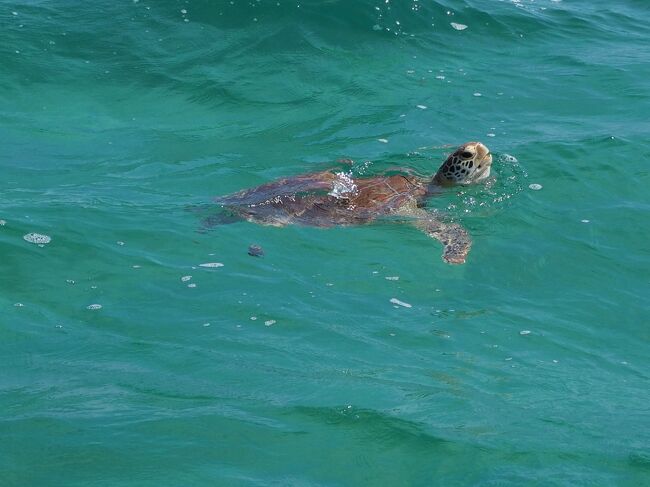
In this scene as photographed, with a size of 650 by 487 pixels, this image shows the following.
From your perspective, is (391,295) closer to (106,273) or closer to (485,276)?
(485,276)

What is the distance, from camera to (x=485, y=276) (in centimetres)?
733

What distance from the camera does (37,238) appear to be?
24.1 feet

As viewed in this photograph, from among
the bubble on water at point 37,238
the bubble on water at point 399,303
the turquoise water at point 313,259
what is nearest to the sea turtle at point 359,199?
the turquoise water at point 313,259

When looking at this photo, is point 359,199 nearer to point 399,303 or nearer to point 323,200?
point 323,200

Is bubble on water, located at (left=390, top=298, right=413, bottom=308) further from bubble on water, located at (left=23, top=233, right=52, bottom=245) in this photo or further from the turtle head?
bubble on water, located at (left=23, top=233, right=52, bottom=245)

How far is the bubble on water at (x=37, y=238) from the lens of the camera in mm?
7305

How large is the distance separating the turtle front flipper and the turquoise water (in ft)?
0.35

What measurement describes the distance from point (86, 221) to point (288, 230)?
1764 millimetres

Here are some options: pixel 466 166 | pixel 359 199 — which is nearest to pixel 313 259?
pixel 359 199

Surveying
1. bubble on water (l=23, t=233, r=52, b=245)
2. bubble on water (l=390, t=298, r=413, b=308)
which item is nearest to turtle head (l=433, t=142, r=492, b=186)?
bubble on water (l=390, t=298, r=413, b=308)

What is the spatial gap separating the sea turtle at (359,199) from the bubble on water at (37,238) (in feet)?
5.28

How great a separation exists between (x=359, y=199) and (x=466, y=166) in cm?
121

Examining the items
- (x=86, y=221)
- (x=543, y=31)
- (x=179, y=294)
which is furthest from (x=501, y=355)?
(x=543, y=31)

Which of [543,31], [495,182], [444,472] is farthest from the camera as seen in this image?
[543,31]
